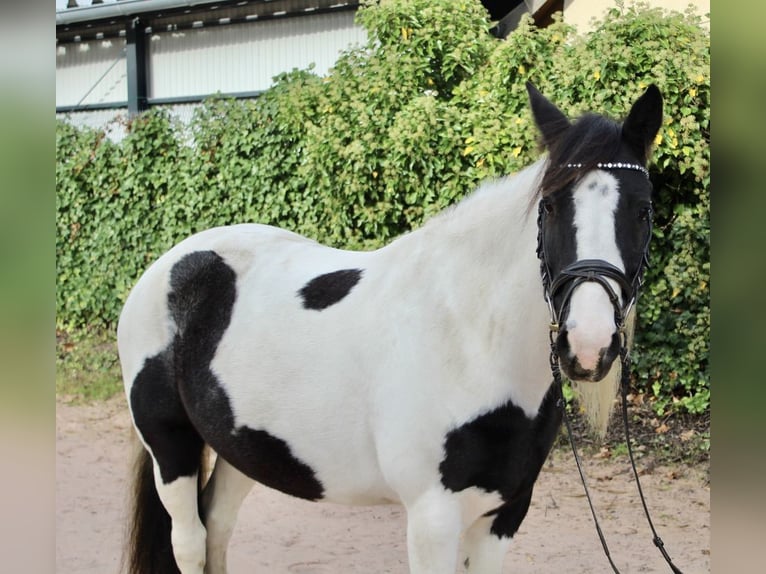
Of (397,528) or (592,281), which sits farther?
(397,528)

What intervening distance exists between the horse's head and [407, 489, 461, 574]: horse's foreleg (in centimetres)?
60

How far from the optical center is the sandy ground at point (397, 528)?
13.4 ft

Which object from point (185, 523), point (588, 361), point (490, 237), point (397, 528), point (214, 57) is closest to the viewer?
point (588, 361)

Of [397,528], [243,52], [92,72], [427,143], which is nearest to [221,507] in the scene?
[397,528]

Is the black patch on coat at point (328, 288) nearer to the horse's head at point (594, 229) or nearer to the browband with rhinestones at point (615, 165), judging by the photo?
the horse's head at point (594, 229)

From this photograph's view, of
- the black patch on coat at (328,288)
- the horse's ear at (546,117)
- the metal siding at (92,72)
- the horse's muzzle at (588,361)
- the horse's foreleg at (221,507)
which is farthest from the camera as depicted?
the metal siding at (92,72)

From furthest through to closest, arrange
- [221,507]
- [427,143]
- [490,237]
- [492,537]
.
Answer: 1. [427,143]
2. [221,507]
3. [492,537]
4. [490,237]

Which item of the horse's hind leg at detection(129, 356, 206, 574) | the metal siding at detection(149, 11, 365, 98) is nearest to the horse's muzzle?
the horse's hind leg at detection(129, 356, 206, 574)

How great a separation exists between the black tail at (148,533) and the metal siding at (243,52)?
768 cm

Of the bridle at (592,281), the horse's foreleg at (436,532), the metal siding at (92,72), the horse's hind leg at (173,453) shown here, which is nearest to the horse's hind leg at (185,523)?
the horse's hind leg at (173,453)

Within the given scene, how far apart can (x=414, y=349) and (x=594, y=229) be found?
70 centimetres

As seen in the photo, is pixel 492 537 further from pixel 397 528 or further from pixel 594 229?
pixel 397 528

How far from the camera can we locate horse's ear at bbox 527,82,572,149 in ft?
6.68

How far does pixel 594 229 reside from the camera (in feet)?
5.87
